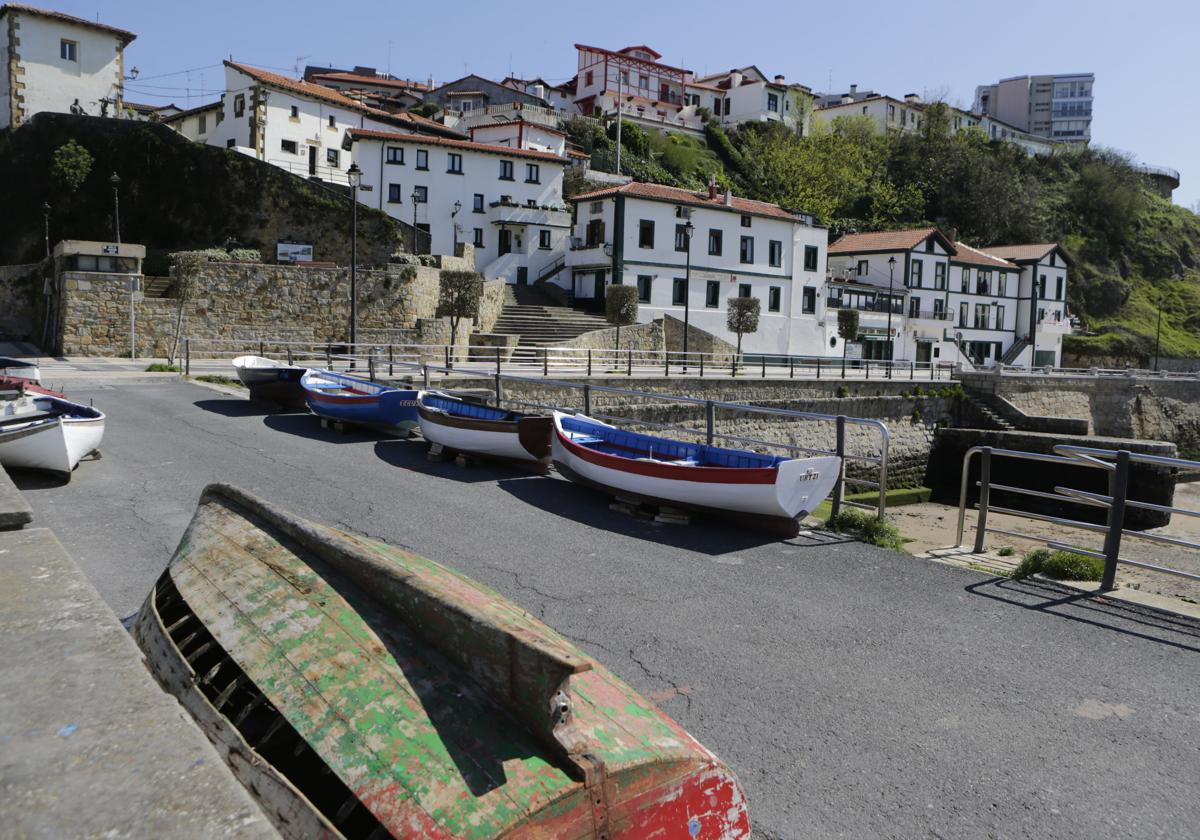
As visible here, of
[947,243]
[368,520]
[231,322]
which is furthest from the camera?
[947,243]

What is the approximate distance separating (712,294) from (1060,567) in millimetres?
39619

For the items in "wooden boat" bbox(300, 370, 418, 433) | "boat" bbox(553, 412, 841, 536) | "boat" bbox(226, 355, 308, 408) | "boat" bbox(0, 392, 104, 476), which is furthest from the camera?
"boat" bbox(226, 355, 308, 408)

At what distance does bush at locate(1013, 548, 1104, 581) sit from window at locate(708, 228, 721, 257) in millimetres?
39906

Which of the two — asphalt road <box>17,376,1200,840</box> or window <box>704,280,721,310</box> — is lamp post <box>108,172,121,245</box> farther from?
asphalt road <box>17,376,1200,840</box>

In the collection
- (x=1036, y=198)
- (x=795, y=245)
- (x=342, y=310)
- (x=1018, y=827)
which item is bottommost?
(x=1018, y=827)

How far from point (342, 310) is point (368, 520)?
27454 mm

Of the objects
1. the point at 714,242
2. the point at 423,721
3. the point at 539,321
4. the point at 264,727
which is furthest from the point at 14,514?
the point at 714,242

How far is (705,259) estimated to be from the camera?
45.7 meters

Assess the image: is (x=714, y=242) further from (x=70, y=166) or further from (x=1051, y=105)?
(x=1051, y=105)

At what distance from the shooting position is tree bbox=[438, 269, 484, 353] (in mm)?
32281

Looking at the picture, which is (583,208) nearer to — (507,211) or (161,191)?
(507,211)

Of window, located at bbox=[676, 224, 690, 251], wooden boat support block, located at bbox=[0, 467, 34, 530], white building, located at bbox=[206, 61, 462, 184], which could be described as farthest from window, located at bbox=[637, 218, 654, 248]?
wooden boat support block, located at bbox=[0, 467, 34, 530]

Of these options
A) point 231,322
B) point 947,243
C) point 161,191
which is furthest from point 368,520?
point 947,243

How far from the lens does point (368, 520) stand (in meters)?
8.61
